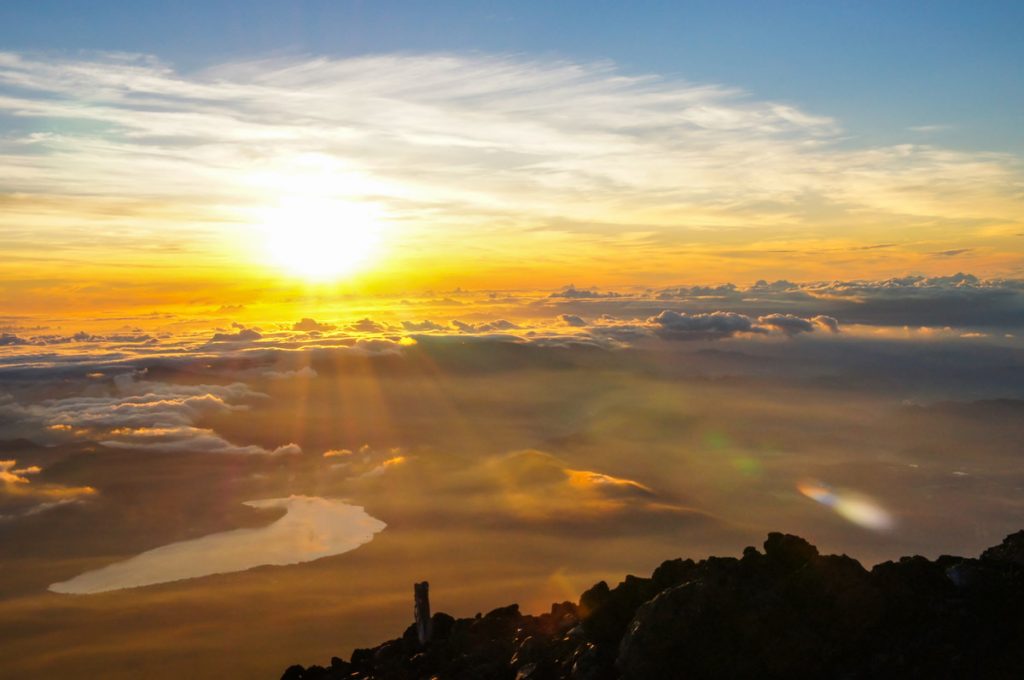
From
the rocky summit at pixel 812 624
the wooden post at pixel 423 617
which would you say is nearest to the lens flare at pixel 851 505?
the wooden post at pixel 423 617

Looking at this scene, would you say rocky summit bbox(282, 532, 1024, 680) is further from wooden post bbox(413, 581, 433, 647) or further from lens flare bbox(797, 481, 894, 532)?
lens flare bbox(797, 481, 894, 532)

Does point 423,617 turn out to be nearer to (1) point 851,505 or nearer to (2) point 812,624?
(2) point 812,624

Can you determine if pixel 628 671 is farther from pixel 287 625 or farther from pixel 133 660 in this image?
pixel 287 625

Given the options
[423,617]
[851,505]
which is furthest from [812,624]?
[851,505]

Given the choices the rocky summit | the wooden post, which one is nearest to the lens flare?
the wooden post

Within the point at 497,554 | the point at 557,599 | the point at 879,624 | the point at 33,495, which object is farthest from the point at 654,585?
the point at 33,495

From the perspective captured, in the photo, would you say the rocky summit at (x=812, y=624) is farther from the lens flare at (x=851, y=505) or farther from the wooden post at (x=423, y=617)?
the lens flare at (x=851, y=505)

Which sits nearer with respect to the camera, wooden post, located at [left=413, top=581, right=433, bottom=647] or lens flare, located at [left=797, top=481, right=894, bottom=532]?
wooden post, located at [left=413, top=581, right=433, bottom=647]

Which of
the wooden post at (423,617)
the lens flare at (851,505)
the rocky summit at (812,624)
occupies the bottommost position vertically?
the lens flare at (851,505)
